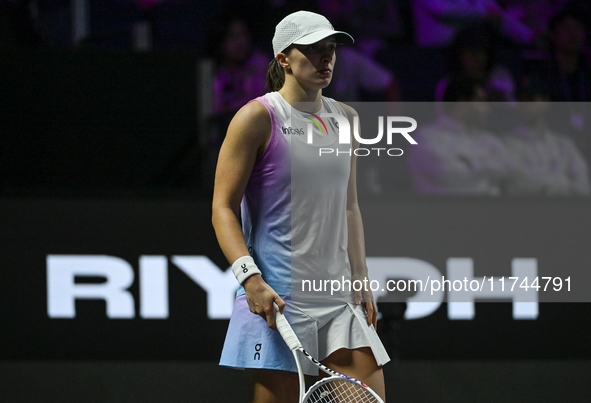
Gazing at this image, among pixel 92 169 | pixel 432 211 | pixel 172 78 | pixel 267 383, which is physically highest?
pixel 172 78

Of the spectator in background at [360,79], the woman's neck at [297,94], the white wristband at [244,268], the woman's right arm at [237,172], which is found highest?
the spectator in background at [360,79]

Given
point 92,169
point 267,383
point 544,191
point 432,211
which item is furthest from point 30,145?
point 544,191

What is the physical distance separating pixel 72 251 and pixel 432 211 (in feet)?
6.63

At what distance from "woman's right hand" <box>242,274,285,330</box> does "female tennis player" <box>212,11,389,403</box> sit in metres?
0.05

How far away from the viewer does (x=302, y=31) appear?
192 centimetres

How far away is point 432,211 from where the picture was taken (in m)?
Answer: 3.72

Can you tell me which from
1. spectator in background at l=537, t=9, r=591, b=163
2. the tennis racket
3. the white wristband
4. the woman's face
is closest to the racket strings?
the tennis racket

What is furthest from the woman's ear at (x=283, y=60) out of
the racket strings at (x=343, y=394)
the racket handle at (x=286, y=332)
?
the racket strings at (x=343, y=394)

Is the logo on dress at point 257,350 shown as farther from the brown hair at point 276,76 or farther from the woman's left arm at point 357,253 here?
the brown hair at point 276,76

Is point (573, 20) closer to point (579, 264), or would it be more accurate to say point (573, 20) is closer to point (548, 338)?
point (579, 264)

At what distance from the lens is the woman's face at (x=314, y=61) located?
1926mm

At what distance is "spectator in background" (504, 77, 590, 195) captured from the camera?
12.4 ft

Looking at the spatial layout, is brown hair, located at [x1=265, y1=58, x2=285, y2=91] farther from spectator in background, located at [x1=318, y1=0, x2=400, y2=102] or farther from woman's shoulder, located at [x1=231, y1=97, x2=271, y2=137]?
spectator in background, located at [x1=318, y1=0, x2=400, y2=102]

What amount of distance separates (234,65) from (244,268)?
309cm
